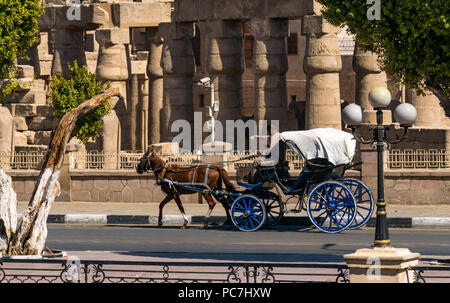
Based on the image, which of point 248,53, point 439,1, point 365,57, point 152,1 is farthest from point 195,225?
point 248,53

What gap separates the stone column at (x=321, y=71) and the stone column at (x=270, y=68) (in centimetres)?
92

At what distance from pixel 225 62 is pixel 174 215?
947 cm

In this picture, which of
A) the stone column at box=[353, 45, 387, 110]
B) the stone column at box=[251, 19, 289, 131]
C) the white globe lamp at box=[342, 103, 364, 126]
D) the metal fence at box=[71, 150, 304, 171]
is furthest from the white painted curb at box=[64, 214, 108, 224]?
the stone column at box=[353, 45, 387, 110]

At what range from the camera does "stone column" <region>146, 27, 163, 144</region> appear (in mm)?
44688

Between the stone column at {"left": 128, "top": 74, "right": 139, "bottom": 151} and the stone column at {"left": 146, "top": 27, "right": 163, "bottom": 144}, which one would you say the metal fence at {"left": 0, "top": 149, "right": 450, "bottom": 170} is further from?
the stone column at {"left": 128, "top": 74, "right": 139, "bottom": 151}

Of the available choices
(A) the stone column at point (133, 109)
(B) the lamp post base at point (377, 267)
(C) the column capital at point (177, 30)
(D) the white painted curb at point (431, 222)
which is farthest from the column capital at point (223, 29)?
(B) the lamp post base at point (377, 267)

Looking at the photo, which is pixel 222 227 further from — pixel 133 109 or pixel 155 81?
pixel 133 109

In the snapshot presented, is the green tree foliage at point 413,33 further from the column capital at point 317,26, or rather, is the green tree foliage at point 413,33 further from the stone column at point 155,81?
the stone column at point 155,81

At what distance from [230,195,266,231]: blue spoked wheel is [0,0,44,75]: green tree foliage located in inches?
457
